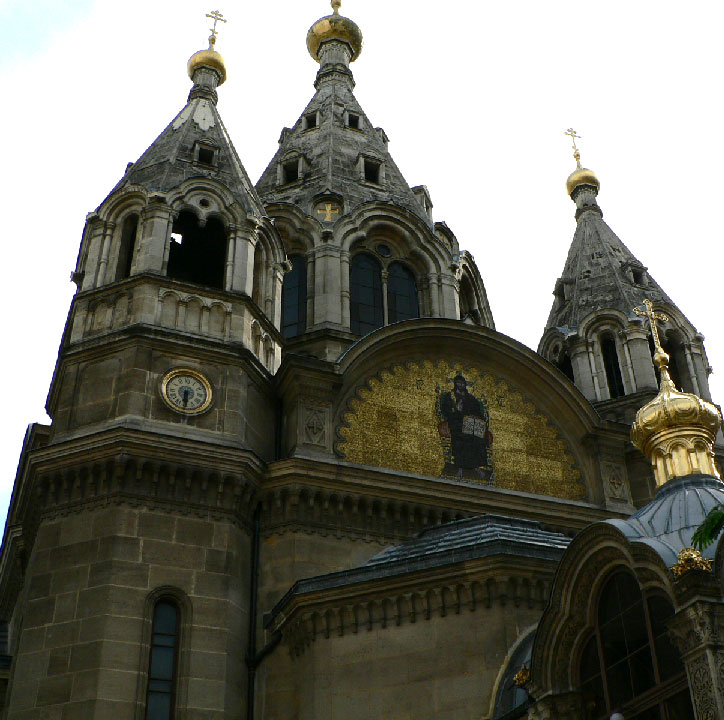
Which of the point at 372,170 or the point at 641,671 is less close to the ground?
the point at 372,170

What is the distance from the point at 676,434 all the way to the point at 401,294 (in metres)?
13.5

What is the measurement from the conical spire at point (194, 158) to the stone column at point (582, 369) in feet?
30.6

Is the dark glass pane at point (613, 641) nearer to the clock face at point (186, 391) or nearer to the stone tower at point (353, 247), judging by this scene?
the clock face at point (186, 391)

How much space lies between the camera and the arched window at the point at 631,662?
11055 mm

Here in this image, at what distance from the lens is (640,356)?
27594 mm

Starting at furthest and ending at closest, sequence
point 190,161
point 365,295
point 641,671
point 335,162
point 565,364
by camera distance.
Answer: point 335,162
point 565,364
point 365,295
point 190,161
point 641,671

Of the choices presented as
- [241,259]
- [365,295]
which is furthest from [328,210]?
[241,259]

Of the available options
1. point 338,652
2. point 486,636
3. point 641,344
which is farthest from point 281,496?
point 641,344

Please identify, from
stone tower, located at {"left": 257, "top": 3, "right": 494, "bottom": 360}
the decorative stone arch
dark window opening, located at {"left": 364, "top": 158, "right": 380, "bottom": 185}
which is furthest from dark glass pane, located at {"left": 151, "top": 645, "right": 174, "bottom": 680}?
dark window opening, located at {"left": 364, "top": 158, "right": 380, "bottom": 185}

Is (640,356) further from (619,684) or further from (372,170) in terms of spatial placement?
(619,684)

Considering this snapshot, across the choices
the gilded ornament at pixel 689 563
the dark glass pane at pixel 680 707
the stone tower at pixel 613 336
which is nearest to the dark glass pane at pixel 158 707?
the dark glass pane at pixel 680 707

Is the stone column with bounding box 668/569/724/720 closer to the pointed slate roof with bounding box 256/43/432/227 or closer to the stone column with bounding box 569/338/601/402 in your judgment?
the stone column with bounding box 569/338/601/402

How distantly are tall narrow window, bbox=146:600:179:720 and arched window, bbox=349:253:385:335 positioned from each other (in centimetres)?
1049

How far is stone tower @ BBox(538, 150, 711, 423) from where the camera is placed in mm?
27438
